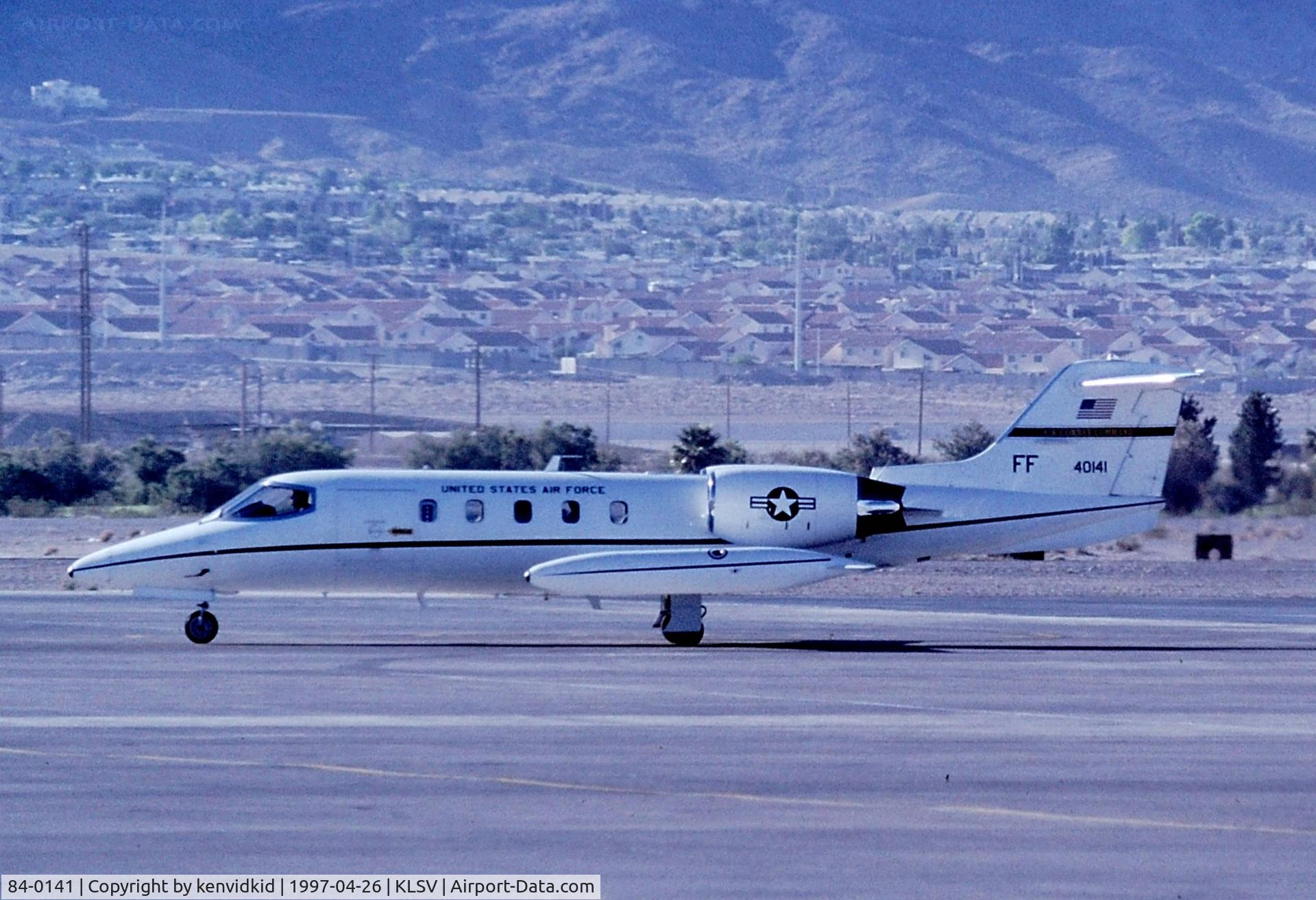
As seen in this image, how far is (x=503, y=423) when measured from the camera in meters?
112

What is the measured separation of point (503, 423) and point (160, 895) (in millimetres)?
98088

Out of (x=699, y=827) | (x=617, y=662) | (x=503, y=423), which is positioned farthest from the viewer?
(x=503, y=423)

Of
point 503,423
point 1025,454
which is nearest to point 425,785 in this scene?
point 1025,454

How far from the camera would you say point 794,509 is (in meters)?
29.5

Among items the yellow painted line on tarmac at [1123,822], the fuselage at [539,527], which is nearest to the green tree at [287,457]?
the fuselage at [539,527]

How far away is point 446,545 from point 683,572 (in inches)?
120

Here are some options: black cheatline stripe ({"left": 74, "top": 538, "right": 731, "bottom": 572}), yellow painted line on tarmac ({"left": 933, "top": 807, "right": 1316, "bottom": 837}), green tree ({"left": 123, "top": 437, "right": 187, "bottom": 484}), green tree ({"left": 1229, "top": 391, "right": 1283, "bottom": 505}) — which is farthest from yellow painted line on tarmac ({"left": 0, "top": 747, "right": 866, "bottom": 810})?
green tree ({"left": 1229, "top": 391, "right": 1283, "bottom": 505})

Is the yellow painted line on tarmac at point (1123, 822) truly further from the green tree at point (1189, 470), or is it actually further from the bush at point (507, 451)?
the bush at point (507, 451)

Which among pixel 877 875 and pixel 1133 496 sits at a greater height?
pixel 1133 496

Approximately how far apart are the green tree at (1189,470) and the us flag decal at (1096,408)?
29405 mm

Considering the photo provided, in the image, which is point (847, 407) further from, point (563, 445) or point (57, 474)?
point (57, 474)

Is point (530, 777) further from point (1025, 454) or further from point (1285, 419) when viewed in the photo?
point (1285, 419)

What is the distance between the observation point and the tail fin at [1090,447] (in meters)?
30.3

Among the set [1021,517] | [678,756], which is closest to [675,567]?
[1021,517]
